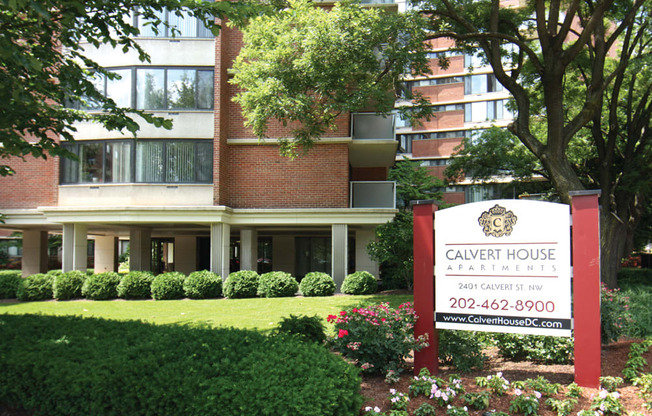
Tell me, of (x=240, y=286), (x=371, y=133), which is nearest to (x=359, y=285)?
(x=240, y=286)

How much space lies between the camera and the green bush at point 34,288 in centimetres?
1677

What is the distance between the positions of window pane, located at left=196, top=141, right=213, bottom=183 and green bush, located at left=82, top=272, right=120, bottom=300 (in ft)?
15.6

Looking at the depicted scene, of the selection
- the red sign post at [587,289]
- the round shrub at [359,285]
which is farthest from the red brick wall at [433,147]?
the red sign post at [587,289]

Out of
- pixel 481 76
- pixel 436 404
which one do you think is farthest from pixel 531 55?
pixel 481 76

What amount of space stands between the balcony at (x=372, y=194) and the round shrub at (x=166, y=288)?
704 centimetres

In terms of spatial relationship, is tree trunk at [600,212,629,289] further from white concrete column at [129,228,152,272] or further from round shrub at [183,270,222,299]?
white concrete column at [129,228,152,272]

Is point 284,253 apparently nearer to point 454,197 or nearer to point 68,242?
point 68,242

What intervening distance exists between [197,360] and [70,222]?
1506 cm

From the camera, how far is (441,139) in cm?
3662

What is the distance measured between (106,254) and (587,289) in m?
25.7

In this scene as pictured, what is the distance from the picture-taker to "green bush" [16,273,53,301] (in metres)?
16.8

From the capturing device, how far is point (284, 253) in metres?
25.7

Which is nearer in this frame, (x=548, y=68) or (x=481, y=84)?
(x=548, y=68)

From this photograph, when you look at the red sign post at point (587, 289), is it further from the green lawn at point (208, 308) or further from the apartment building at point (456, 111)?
the apartment building at point (456, 111)
